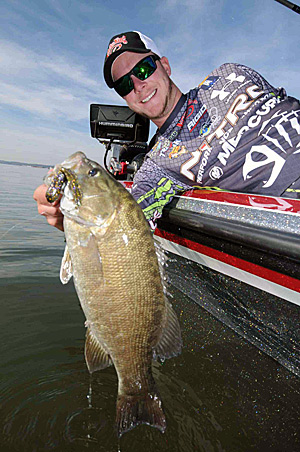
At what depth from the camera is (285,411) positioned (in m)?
2.34

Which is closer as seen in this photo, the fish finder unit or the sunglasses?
the sunglasses

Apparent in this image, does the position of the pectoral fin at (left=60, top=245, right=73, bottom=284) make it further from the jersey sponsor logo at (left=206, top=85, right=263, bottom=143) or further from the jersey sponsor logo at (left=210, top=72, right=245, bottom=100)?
the jersey sponsor logo at (left=210, top=72, right=245, bottom=100)

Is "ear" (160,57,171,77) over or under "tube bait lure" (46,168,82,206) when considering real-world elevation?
over

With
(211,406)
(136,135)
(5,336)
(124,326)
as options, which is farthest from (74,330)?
(136,135)

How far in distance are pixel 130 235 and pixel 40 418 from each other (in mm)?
1638

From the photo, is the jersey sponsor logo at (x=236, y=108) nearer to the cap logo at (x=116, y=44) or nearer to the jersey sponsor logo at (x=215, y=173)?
the jersey sponsor logo at (x=215, y=173)

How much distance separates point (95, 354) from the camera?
170 cm

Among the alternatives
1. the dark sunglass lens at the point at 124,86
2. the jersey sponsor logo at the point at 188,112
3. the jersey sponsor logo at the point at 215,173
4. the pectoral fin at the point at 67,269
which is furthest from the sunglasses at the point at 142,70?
the pectoral fin at the point at 67,269

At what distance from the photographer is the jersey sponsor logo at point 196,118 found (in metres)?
2.64

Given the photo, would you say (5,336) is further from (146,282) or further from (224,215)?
(224,215)

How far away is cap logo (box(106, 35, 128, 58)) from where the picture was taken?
9.41 feet

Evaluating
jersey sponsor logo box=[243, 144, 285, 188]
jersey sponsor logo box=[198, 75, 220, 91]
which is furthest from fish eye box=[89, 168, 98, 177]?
jersey sponsor logo box=[198, 75, 220, 91]

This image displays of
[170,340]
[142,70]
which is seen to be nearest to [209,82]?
[142,70]

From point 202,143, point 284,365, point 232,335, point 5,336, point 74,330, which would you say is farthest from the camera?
point 74,330
